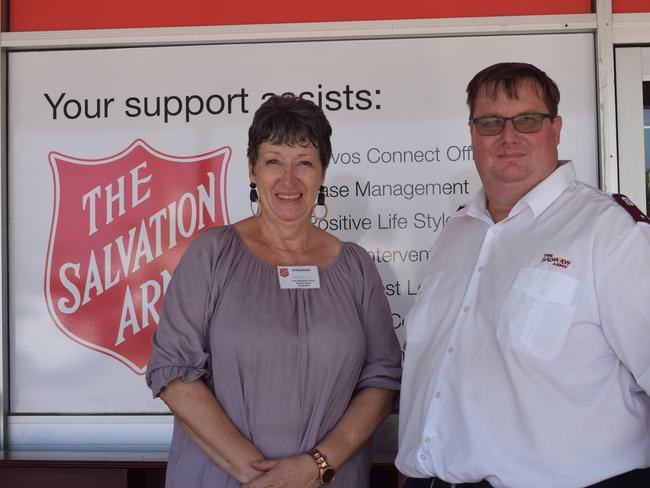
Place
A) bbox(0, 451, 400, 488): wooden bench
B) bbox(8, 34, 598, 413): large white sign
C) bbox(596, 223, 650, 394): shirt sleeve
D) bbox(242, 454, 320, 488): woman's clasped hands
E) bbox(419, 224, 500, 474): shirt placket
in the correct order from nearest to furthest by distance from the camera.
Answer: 1. bbox(596, 223, 650, 394): shirt sleeve
2. bbox(419, 224, 500, 474): shirt placket
3. bbox(242, 454, 320, 488): woman's clasped hands
4. bbox(0, 451, 400, 488): wooden bench
5. bbox(8, 34, 598, 413): large white sign

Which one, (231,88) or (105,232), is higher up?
(231,88)

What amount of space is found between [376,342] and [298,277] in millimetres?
322

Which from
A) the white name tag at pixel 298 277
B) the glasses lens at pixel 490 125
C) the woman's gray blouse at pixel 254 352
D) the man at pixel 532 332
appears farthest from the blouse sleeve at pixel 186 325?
the glasses lens at pixel 490 125

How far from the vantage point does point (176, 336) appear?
228cm

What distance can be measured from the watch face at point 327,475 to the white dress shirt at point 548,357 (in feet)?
0.81

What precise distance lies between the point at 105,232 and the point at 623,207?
2.18 m

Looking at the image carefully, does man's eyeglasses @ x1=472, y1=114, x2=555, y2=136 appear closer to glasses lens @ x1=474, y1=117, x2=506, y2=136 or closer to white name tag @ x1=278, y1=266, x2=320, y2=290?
glasses lens @ x1=474, y1=117, x2=506, y2=136

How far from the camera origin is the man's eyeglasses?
2119mm

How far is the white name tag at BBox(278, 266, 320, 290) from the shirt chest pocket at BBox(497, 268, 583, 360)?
0.64m

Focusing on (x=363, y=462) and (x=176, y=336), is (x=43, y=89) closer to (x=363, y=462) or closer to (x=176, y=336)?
(x=176, y=336)

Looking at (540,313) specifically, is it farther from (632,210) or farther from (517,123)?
(517,123)

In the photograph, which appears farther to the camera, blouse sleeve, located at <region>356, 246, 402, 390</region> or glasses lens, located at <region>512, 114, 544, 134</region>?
blouse sleeve, located at <region>356, 246, 402, 390</region>

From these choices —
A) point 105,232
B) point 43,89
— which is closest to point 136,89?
point 43,89

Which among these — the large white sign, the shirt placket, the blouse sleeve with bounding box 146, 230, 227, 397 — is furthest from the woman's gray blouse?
the large white sign
